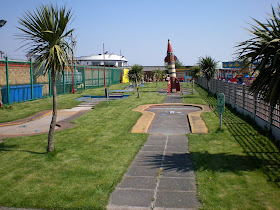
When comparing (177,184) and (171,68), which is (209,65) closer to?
(171,68)

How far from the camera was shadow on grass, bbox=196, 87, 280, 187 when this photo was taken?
24.5ft

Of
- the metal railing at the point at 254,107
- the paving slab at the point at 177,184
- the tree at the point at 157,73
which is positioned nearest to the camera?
the paving slab at the point at 177,184

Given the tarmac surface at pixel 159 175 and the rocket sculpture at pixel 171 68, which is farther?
the rocket sculpture at pixel 171 68

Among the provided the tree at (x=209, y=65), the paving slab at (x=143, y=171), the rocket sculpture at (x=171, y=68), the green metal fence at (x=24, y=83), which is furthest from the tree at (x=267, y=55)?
the rocket sculpture at (x=171, y=68)

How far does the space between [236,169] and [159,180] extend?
2031 mm

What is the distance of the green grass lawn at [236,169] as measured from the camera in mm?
5738

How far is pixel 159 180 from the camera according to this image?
6.89m

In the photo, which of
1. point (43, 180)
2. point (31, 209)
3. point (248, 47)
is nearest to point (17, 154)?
point (43, 180)

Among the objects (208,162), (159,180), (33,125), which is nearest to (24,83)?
(33,125)

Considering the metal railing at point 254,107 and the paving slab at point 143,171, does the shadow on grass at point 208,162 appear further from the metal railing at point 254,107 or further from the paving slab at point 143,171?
the metal railing at point 254,107

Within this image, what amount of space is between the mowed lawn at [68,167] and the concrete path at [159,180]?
0.92 feet

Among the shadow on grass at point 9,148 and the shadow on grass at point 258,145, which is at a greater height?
the shadow on grass at point 258,145

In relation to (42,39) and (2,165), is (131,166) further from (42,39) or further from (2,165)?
(42,39)

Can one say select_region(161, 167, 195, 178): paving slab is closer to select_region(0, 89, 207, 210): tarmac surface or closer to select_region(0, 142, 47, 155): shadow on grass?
select_region(0, 89, 207, 210): tarmac surface
